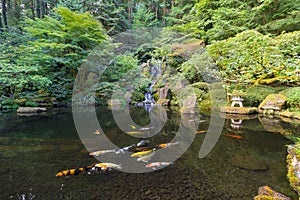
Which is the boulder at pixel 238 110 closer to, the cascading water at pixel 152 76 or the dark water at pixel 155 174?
the dark water at pixel 155 174

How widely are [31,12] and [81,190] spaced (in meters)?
21.0

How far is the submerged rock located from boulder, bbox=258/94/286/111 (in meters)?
6.51

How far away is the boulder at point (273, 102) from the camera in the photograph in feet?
23.8

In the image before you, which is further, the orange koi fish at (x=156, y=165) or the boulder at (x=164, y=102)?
the boulder at (x=164, y=102)

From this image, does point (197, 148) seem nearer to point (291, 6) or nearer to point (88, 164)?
point (88, 164)

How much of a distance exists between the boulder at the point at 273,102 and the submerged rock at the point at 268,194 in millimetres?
6514

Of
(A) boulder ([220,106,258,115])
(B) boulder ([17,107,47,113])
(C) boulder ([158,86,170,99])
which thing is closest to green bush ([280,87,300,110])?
(A) boulder ([220,106,258,115])

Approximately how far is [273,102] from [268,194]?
22.3 ft

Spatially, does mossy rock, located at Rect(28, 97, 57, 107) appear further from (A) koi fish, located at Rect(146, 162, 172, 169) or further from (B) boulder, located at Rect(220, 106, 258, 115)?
(A) koi fish, located at Rect(146, 162, 172, 169)

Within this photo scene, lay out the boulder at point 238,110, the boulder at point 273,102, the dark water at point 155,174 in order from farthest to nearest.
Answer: the boulder at point 238,110 → the boulder at point 273,102 → the dark water at point 155,174

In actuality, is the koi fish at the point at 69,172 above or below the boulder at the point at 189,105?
below

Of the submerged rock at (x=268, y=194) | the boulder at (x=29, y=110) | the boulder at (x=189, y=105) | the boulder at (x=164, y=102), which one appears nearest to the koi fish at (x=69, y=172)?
the submerged rock at (x=268, y=194)

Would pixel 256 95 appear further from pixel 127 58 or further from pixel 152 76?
pixel 127 58

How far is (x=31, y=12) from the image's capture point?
17.6 meters
